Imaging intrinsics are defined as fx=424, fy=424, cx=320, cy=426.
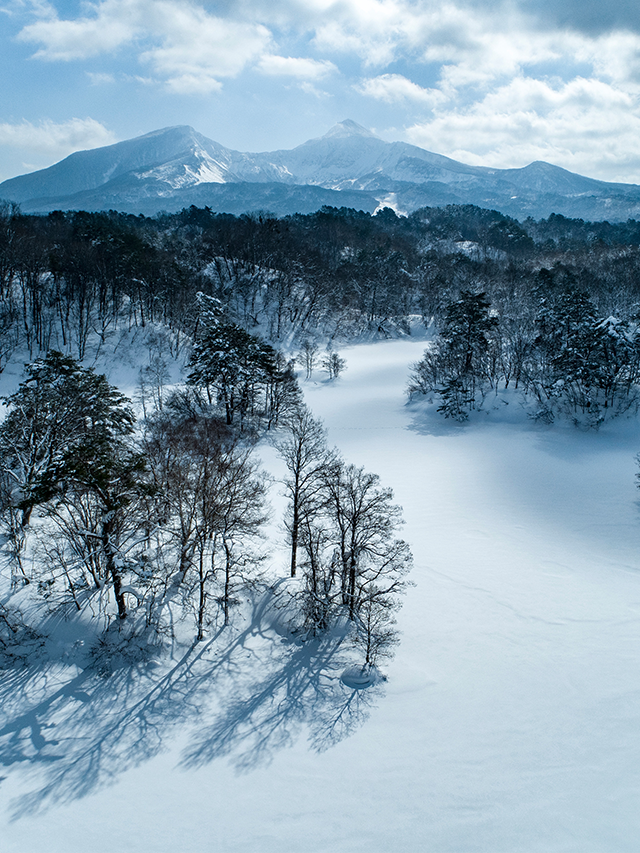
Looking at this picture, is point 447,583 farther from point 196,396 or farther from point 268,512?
point 196,396

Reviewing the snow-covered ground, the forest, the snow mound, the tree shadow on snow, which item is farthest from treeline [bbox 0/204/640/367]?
the snow mound

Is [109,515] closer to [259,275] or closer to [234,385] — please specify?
[234,385]

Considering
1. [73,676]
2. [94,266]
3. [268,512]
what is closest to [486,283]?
[94,266]

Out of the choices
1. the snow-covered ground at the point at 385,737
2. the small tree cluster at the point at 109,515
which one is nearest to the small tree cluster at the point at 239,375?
the small tree cluster at the point at 109,515

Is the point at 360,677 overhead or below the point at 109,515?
below

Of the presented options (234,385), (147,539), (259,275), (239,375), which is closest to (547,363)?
(239,375)

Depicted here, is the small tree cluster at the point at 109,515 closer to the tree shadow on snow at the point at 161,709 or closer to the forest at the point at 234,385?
the forest at the point at 234,385

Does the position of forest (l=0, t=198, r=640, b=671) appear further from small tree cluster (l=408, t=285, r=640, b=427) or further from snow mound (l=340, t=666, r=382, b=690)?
snow mound (l=340, t=666, r=382, b=690)
